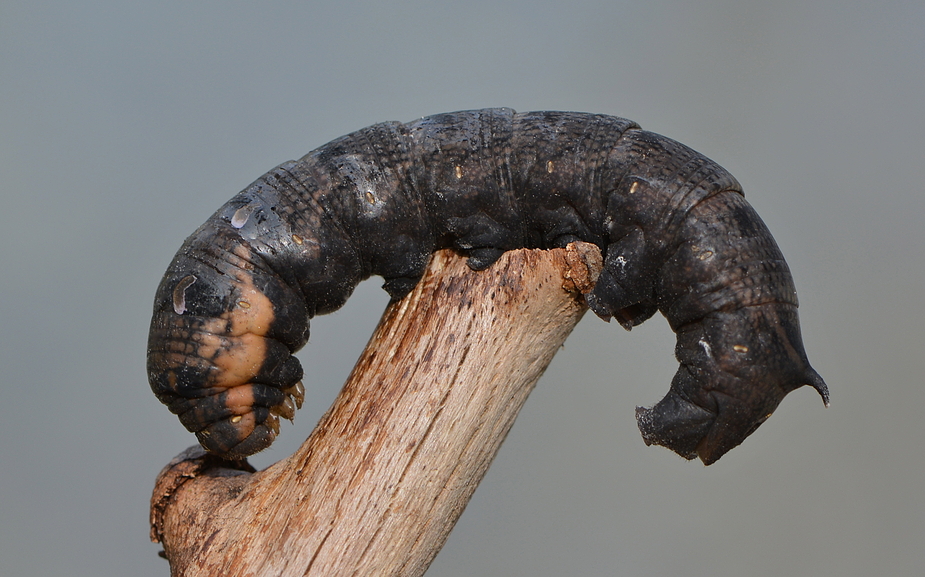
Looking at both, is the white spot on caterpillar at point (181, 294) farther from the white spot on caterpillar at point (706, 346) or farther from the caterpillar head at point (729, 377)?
the white spot on caterpillar at point (706, 346)

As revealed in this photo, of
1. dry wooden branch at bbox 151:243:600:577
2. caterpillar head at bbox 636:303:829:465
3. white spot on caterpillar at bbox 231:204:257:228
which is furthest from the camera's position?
white spot on caterpillar at bbox 231:204:257:228

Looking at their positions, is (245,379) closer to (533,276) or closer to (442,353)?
(442,353)

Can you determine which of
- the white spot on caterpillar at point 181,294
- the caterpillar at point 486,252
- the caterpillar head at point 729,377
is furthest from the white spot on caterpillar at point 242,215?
the caterpillar head at point 729,377

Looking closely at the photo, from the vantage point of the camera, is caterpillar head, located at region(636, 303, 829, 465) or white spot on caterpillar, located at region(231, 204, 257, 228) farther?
white spot on caterpillar, located at region(231, 204, 257, 228)

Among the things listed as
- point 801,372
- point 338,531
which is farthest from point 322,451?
point 801,372

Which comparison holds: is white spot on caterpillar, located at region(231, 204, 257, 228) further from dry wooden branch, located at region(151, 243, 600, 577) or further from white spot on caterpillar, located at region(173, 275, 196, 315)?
dry wooden branch, located at region(151, 243, 600, 577)

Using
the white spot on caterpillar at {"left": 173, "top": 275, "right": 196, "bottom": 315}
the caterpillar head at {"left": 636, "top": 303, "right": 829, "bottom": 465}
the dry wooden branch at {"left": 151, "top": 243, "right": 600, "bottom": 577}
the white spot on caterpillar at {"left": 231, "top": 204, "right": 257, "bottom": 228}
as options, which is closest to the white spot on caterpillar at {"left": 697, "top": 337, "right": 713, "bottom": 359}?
the caterpillar head at {"left": 636, "top": 303, "right": 829, "bottom": 465}
